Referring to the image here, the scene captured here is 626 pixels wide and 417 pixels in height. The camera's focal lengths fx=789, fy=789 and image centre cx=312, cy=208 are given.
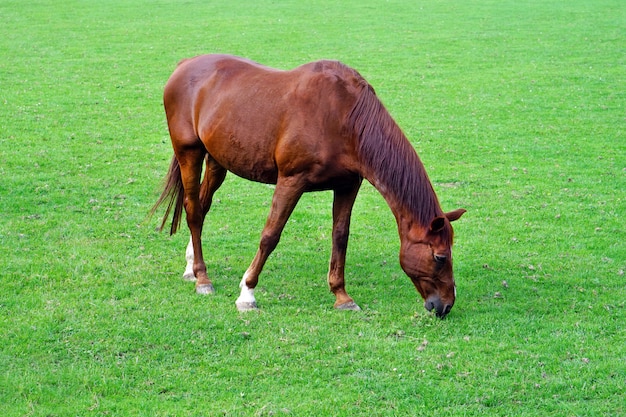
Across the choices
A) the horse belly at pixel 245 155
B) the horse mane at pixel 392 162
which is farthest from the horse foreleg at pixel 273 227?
the horse mane at pixel 392 162

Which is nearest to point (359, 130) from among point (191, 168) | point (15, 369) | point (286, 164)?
point (286, 164)

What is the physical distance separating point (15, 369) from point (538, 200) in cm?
715

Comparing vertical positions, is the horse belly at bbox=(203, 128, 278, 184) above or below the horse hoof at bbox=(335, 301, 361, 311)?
above

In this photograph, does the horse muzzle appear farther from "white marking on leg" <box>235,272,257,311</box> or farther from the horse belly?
the horse belly

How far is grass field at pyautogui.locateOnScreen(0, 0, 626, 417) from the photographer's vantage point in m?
5.67

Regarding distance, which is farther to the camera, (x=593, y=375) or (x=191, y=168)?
(x=191, y=168)

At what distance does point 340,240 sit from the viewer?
7.45 meters

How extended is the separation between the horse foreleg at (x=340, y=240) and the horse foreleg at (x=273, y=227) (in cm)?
47

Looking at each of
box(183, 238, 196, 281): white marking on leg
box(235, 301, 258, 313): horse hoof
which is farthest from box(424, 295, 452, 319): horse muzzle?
box(183, 238, 196, 281): white marking on leg

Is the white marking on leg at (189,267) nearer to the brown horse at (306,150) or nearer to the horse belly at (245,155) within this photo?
the brown horse at (306,150)

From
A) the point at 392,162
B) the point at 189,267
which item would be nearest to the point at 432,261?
the point at 392,162

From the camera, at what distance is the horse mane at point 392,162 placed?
22.0 feet

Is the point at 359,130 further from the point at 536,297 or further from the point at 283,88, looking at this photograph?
the point at 536,297

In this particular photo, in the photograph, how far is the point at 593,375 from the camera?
5918mm
